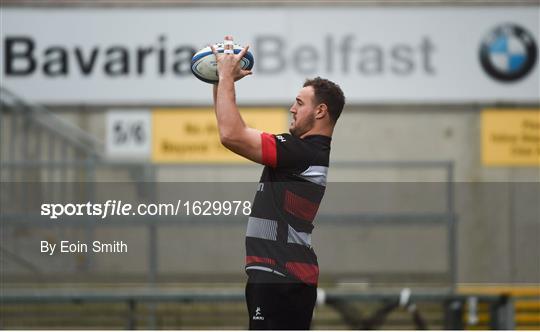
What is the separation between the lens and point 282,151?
241 inches

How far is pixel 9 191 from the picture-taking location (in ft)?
43.3

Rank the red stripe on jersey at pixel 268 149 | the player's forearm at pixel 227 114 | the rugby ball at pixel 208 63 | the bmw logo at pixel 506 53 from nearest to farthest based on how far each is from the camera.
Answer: the player's forearm at pixel 227 114 → the red stripe on jersey at pixel 268 149 → the rugby ball at pixel 208 63 → the bmw logo at pixel 506 53

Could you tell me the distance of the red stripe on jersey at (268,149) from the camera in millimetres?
6023

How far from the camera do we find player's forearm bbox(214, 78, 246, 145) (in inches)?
228

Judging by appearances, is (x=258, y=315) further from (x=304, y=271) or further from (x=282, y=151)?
(x=282, y=151)

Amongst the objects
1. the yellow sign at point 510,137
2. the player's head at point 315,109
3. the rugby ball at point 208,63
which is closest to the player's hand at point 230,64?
the rugby ball at point 208,63

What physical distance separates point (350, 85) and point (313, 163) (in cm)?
927

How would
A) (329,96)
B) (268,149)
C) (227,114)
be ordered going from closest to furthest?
(227,114) → (268,149) → (329,96)

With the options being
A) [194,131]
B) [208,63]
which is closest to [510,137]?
[194,131]

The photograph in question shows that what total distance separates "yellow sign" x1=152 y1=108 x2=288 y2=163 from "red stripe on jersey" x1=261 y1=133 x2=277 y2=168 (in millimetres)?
9192

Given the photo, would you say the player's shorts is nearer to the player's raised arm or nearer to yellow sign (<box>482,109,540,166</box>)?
the player's raised arm

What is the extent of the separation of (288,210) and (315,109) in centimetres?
63

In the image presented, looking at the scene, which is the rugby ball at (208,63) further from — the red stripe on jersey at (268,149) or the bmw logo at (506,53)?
the bmw logo at (506,53)

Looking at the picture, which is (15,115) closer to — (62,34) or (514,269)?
(62,34)
